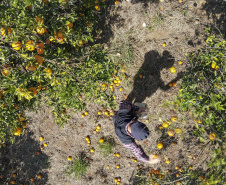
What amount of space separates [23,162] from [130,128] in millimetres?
3023

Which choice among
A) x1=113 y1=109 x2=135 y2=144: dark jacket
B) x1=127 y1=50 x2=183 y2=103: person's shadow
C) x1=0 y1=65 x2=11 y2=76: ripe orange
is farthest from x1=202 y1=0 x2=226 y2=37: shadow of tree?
x1=0 y1=65 x2=11 y2=76: ripe orange

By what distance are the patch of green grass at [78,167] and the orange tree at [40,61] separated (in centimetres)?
131

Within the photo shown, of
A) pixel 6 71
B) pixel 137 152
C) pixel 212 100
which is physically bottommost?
pixel 137 152

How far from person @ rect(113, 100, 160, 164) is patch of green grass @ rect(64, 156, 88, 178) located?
1226 millimetres

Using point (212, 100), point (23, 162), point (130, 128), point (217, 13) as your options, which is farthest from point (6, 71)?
point (217, 13)

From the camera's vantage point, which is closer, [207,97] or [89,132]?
[207,97]

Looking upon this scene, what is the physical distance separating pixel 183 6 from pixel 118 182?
3925mm

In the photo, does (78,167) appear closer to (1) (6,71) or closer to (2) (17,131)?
(2) (17,131)

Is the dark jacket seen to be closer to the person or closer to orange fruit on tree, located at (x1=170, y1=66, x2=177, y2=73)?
the person

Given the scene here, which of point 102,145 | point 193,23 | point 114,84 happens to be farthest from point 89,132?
point 193,23

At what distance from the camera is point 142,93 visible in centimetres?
391

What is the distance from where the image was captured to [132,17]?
12.8 ft

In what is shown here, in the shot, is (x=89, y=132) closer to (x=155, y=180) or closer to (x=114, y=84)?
(x=114, y=84)

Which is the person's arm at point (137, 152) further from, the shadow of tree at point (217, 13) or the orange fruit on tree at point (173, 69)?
the shadow of tree at point (217, 13)
